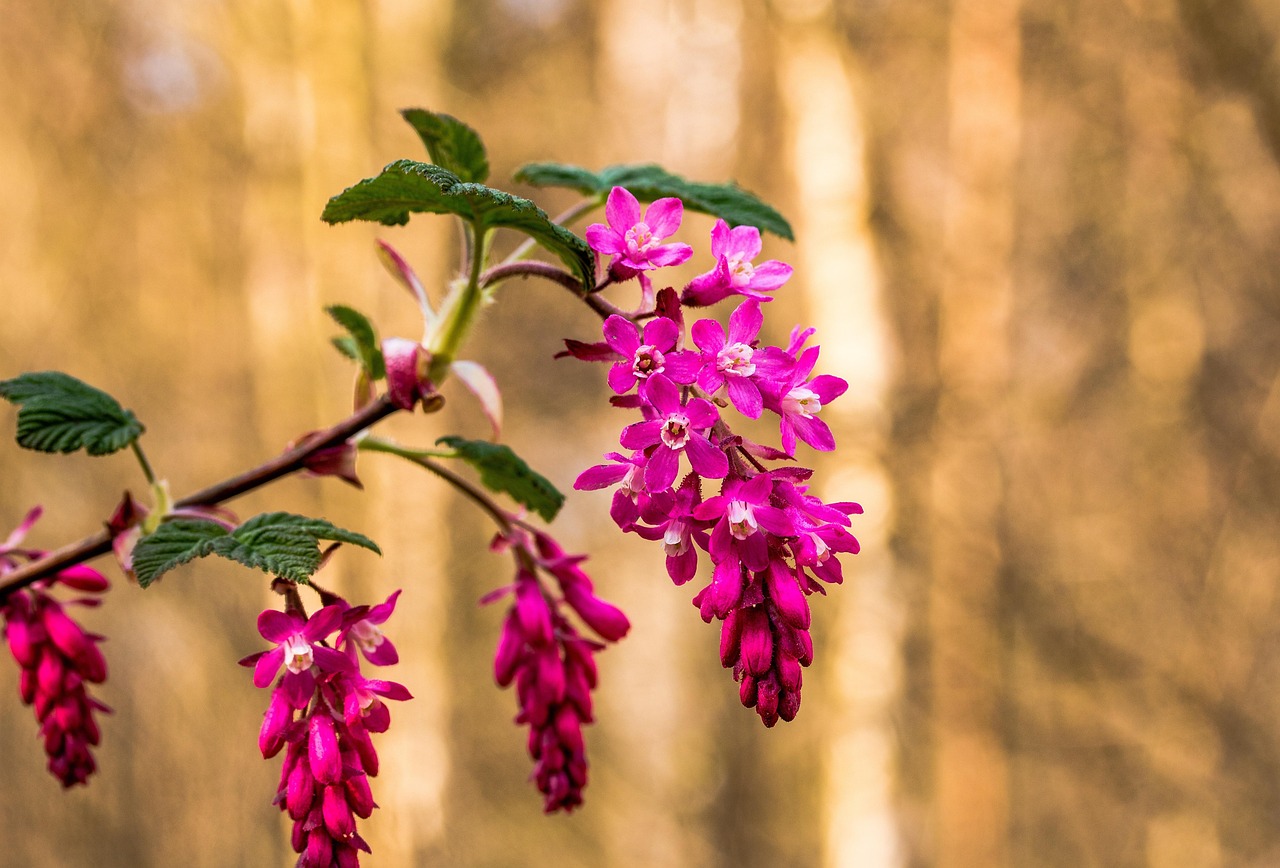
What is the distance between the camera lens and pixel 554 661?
67cm

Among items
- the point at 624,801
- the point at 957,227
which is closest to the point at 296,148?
the point at 957,227

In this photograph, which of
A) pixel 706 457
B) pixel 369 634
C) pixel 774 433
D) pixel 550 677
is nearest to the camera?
pixel 706 457

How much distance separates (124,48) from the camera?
485 cm

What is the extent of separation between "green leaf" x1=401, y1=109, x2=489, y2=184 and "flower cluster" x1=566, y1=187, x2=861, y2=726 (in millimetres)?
277

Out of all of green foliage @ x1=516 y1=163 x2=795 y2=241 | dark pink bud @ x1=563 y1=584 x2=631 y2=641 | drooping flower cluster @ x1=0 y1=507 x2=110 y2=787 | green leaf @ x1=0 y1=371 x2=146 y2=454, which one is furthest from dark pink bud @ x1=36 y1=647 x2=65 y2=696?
green foliage @ x1=516 y1=163 x2=795 y2=241

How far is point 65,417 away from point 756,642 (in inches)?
20.0

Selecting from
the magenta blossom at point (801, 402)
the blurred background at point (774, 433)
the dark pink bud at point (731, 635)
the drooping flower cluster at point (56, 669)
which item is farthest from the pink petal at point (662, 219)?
the blurred background at point (774, 433)

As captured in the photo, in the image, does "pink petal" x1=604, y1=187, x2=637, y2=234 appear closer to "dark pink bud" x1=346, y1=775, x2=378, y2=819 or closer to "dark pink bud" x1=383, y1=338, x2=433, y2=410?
"dark pink bud" x1=383, y1=338, x2=433, y2=410

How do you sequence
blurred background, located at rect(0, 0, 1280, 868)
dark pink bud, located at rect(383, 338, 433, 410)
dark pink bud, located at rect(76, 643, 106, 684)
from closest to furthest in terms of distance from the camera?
dark pink bud, located at rect(383, 338, 433, 410) → dark pink bud, located at rect(76, 643, 106, 684) → blurred background, located at rect(0, 0, 1280, 868)

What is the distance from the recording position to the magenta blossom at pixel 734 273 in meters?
0.51

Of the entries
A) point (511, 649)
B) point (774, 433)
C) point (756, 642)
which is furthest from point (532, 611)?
point (774, 433)

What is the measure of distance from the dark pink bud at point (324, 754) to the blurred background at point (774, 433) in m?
3.27

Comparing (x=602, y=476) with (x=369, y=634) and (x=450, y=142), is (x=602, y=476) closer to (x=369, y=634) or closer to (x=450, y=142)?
(x=369, y=634)

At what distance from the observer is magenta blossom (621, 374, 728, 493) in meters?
0.46
